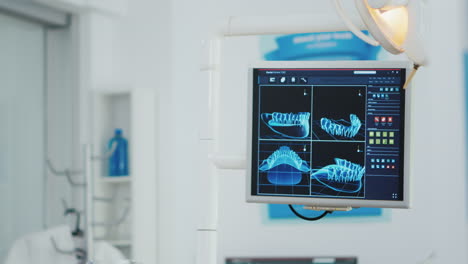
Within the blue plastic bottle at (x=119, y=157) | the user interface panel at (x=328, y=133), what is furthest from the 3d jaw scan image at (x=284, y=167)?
the blue plastic bottle at (x=119, y=157)

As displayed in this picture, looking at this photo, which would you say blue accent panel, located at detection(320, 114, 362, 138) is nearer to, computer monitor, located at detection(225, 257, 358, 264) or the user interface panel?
the user interface panel

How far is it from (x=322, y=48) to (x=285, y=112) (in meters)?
2.09

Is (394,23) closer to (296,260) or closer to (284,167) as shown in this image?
(284,167)

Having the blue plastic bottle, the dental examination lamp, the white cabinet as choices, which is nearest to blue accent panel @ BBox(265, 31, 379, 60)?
the white cabinet

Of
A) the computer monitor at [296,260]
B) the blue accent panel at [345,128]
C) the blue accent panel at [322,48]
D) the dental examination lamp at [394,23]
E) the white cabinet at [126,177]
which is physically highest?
the blue accent panel at [322,48]

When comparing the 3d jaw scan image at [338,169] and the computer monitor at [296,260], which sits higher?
the 3d jaw scan image at [338,169]

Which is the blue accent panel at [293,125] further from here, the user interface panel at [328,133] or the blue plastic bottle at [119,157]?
the blue plastic bottle at [119,157]

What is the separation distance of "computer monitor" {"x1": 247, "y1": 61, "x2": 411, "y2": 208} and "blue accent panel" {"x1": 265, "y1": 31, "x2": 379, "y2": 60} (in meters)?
2.04

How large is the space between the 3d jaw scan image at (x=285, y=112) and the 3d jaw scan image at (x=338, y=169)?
5 cm

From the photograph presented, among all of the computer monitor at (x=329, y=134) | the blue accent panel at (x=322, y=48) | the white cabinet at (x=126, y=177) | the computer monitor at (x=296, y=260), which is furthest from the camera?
the white cabinet at (x=126, y=177)

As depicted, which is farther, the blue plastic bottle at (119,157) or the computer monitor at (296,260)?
the blue plastic bottle at (119,157)

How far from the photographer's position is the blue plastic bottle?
3273mm

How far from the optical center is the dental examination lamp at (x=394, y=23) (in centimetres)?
83

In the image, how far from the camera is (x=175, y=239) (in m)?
3.26
